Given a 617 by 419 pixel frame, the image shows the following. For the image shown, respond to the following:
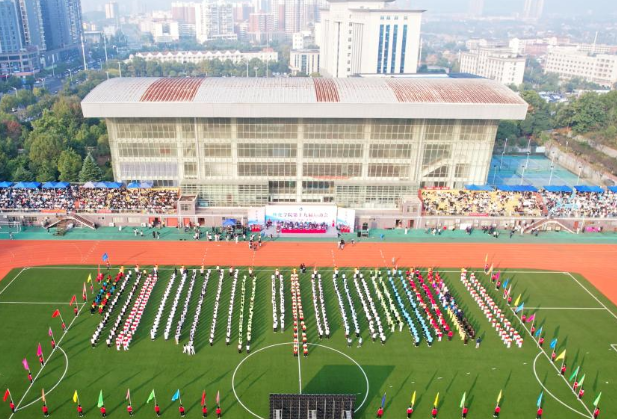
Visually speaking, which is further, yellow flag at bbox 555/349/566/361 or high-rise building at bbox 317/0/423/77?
high-rise building at bbox 317/0/423/77

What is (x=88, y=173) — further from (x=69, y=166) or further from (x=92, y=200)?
(x=92, y=200)

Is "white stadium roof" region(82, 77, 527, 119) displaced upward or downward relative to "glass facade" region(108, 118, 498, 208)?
upward

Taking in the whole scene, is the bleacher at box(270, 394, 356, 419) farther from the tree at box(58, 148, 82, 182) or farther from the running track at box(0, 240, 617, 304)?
the tree at box(58, 148, 82, 182)

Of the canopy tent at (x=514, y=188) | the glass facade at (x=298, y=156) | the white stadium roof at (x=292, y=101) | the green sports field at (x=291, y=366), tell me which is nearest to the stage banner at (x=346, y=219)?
the glass facade at (x=298, y=156)

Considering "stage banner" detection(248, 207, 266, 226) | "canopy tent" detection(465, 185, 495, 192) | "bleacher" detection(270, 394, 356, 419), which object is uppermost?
"canopy tent" detection(465, 185, 495, 192)

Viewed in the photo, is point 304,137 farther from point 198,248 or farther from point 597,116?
point 597,116

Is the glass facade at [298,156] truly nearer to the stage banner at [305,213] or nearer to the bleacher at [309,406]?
the stage banner at [305,213]

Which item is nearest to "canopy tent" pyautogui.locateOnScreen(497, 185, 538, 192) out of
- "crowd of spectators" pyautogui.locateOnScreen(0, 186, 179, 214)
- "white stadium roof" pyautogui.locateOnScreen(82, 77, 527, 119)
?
"white stadium roof" pyautogui.locateOnScreen(82, 77, 527, 119)


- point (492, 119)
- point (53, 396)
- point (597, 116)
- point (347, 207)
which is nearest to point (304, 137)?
point (347, 207)
